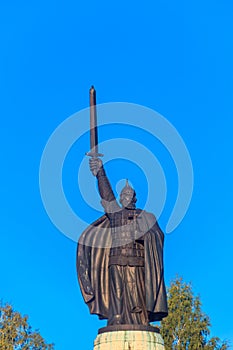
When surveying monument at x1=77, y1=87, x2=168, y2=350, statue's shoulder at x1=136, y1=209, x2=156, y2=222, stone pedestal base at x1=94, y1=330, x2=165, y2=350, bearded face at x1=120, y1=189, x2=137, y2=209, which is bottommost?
stone pedestal base at x1=94, y1=330, x2=165, y2=350

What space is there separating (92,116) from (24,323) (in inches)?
724

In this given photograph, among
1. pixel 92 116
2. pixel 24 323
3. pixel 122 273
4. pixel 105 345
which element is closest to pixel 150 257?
pixel 122 273

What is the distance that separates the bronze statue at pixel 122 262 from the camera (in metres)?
16.7

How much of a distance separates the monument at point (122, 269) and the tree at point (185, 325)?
1733cm

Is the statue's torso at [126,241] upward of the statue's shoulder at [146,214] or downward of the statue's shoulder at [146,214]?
downward

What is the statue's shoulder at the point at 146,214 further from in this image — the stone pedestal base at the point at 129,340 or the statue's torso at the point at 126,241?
the stone pedestal base at the point at 129,340

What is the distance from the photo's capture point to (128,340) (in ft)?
52.5

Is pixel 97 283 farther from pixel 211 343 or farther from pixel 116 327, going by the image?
pixel 211 343

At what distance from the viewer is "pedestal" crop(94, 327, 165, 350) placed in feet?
52.4

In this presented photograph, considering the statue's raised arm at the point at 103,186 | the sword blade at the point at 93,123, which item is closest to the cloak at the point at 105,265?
the statue's raised arm at the point at 103,186

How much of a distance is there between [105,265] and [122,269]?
0.75m

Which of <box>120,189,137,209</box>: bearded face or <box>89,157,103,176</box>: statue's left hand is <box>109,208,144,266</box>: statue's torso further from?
<box>89,157,103,176</box>: statue's left hand

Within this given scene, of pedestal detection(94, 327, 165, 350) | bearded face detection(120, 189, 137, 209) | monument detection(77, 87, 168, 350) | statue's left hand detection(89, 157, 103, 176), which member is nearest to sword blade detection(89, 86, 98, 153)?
monument detection(77, 87, 168, 350)

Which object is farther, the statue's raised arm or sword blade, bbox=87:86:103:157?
sword blade, bbox=87:86:103:157
